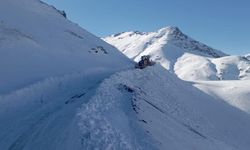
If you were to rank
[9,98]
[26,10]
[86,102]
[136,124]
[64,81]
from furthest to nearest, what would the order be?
[26,10]
[64,81]
[9,98]
[86,102]
[136,124]

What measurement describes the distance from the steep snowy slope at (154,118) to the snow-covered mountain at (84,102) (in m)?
0.04

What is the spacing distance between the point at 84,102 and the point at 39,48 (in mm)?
16423

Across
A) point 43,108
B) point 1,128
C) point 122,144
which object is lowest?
point 1,128

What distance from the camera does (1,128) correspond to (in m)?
20.1

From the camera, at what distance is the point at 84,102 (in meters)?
19.6

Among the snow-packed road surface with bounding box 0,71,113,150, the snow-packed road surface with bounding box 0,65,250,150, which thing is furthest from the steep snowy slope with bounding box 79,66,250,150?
the snow-packed road surface with bounding box 0,71,113,150

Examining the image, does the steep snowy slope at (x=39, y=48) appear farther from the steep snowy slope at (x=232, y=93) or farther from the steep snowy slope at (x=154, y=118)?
the steep snowy slope at (x=232, y=93)

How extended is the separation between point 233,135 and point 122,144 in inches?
814

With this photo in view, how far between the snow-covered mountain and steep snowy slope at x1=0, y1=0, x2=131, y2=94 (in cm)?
7

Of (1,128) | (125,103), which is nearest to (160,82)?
(125,103)

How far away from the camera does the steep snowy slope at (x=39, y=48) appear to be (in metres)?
28.7

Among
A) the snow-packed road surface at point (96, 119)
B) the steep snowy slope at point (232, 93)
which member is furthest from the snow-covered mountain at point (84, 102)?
the steep snowy slope at point (232, 93)

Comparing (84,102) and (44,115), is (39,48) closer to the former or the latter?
(44,115)

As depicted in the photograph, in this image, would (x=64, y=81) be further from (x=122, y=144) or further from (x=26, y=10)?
(x=26, y=10)
